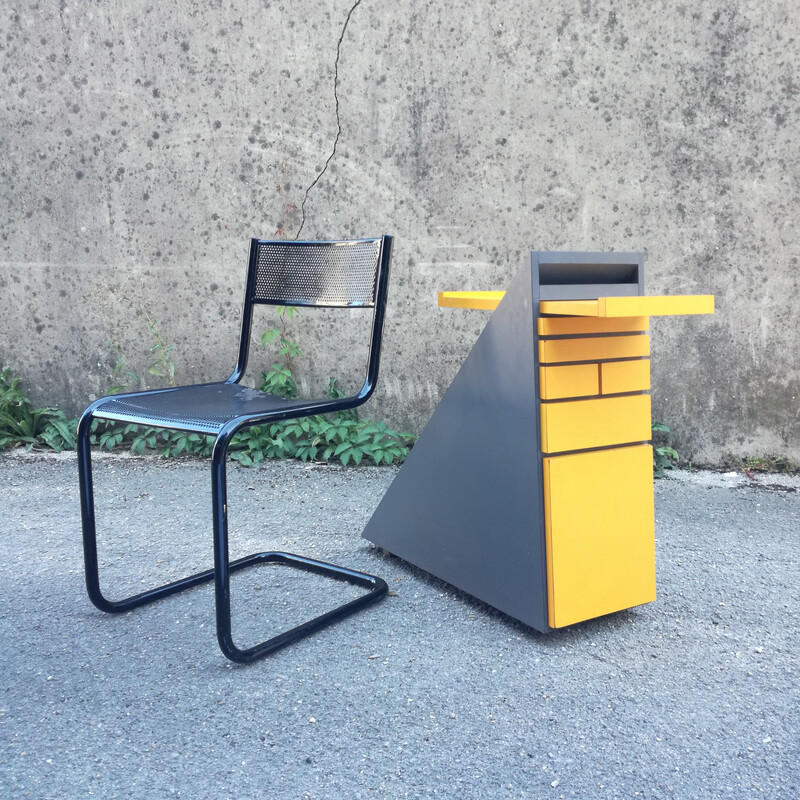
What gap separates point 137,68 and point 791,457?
10.6ft

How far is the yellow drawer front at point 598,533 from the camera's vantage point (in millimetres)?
1680

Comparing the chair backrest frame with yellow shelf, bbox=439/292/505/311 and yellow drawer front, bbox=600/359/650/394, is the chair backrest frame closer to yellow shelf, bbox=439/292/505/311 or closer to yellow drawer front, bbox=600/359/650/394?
yellow shelf, bbox=439/292/505/311

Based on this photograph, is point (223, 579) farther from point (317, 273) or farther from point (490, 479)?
point (317, 273)

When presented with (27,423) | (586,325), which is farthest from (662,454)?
(27,423)

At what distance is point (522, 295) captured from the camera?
1.67m

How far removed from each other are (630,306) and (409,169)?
6.50ft

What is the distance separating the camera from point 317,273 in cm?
203

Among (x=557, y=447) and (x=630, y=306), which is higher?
(x=630, y=306)

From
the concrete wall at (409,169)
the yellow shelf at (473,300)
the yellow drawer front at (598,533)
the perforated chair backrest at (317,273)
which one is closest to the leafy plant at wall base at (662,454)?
the concrete wall at (409,169)

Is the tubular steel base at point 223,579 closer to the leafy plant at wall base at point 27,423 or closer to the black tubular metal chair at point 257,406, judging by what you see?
the black tubular metal chair at point 257,406

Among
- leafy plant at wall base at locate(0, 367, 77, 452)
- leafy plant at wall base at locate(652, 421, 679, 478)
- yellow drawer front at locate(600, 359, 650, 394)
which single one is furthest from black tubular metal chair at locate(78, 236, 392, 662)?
leafy plant at wall base at locate(0, 367, 77, 452)

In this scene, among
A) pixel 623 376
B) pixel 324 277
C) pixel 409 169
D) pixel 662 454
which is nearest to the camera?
pixel 623 376

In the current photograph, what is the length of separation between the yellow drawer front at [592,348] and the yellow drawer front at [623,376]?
2cm

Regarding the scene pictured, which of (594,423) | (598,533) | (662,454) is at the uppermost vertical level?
(594,423)
